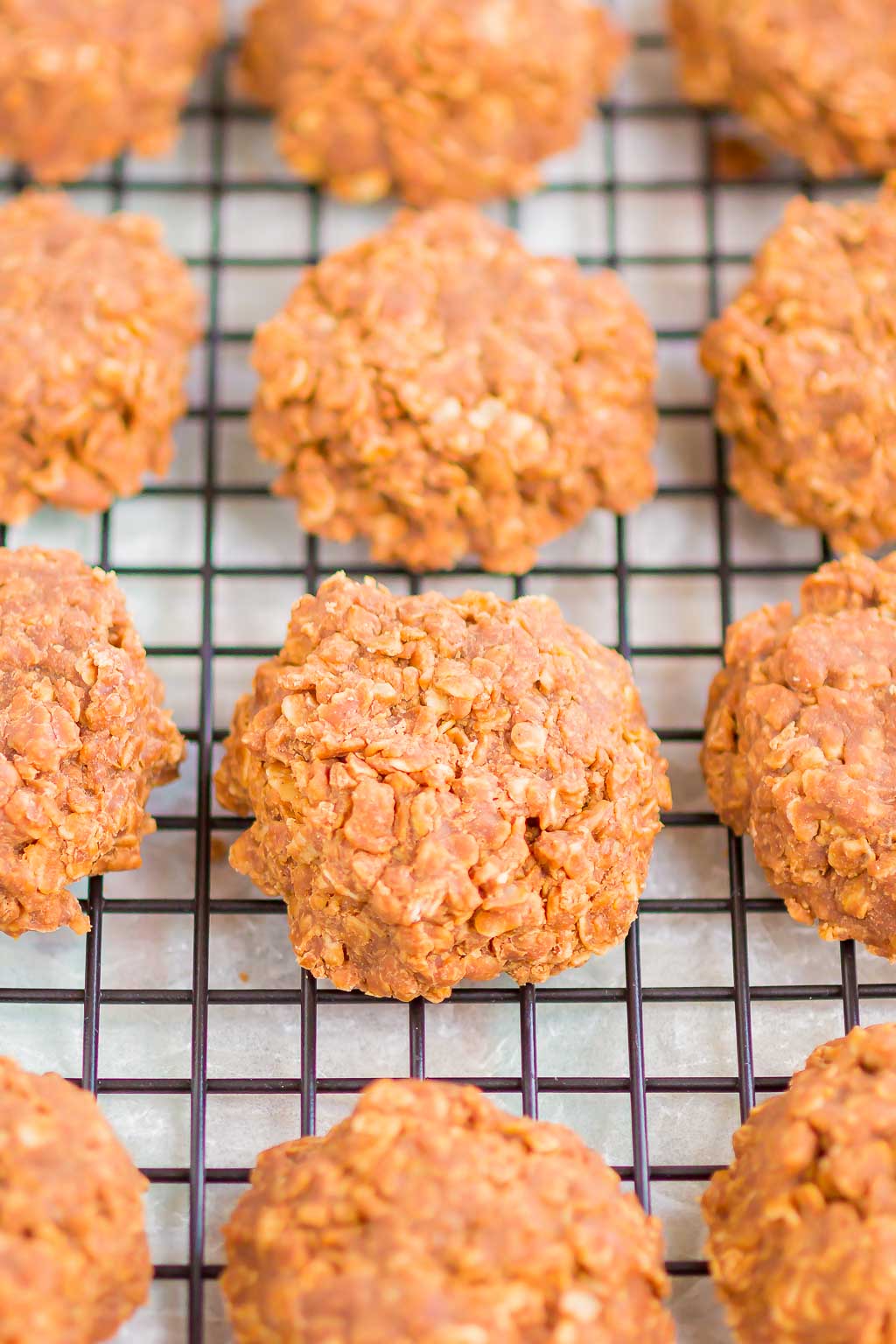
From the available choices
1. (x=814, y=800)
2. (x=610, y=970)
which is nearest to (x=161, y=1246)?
(x=610, y=970)

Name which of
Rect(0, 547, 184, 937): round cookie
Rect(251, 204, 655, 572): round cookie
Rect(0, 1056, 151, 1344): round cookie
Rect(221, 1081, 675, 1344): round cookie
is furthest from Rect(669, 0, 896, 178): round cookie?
Rect(0, 1056, 151, 1344): round cookie

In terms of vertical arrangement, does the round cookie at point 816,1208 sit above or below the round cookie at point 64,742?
below

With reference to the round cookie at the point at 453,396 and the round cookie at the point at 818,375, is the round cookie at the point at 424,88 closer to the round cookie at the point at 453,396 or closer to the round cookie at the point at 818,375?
the round cookie at the point at 453,396

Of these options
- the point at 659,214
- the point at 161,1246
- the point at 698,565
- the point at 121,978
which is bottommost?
the point at 161,1246

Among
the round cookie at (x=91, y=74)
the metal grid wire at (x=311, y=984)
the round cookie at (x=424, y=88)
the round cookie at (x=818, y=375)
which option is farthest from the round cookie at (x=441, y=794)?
the round cookie at (x=91, y=74)

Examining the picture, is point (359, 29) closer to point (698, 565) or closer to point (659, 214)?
point (659, 214)
